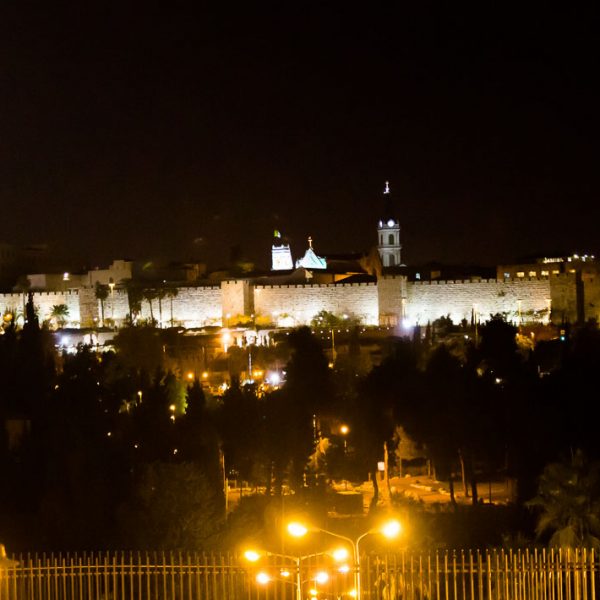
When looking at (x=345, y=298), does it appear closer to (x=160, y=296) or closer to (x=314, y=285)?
(x=314, y=285)

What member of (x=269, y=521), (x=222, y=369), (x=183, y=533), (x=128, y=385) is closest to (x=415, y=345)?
(x=222, y=369)

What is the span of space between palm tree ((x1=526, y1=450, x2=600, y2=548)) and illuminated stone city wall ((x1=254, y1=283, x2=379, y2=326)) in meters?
28.4

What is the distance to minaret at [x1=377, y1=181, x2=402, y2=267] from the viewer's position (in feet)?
179

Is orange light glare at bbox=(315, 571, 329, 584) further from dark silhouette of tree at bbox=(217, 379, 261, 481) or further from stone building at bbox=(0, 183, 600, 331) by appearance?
stone building at bbox=(0, 183, 600, 331)

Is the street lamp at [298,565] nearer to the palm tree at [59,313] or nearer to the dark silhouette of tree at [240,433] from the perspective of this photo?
the dark silhouette of tree at [240,433]

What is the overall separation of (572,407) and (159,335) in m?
19.6

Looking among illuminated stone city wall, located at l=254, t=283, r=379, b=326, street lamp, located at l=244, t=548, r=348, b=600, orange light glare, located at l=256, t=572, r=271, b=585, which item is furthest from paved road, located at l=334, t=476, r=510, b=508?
illuminated stone city wall, located at l=254, t=283, r=379, b=326

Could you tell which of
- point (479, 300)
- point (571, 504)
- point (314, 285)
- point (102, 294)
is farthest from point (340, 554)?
point (102, 294)

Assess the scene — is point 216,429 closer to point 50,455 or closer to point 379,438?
point 379,438

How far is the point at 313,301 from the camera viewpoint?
3994 centimetres

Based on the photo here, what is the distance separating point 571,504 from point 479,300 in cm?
2855

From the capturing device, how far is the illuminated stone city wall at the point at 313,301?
39.5 metres

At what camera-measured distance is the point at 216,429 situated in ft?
63.1

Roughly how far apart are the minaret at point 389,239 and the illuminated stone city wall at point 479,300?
14.9 m
